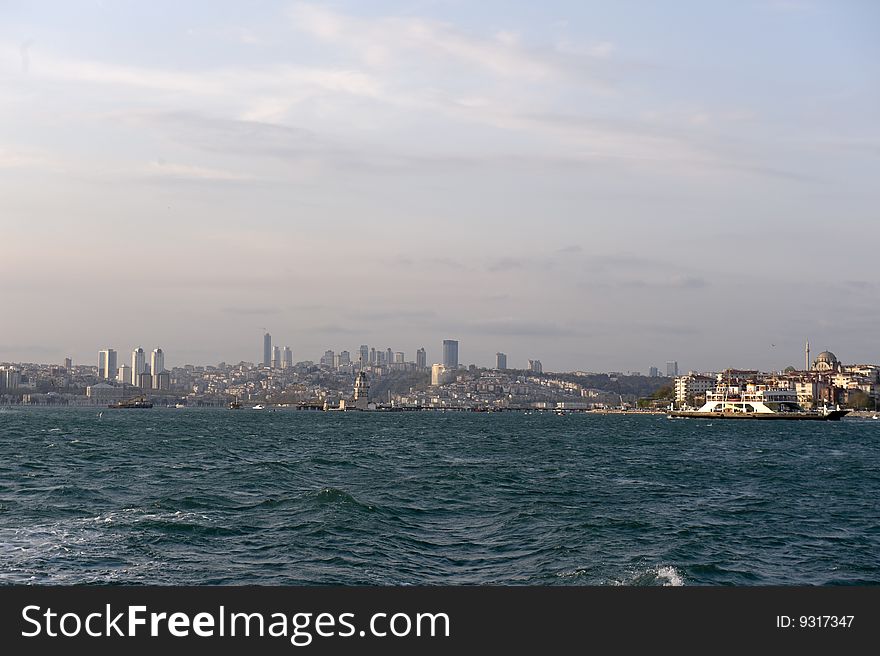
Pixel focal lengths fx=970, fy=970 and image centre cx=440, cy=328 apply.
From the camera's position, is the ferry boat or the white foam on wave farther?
the ferry boat

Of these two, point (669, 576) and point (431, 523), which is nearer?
point (669, 576)

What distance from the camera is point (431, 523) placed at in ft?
79.8

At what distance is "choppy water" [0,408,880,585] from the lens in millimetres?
17969

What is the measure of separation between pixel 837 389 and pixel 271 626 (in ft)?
663

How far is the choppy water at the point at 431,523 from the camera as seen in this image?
18.0 metres

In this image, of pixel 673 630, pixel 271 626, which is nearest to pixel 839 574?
pixel 673 630

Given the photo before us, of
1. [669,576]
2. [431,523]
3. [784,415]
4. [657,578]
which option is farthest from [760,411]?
[657,578]

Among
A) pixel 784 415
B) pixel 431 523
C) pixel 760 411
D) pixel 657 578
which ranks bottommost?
pixel 784 415

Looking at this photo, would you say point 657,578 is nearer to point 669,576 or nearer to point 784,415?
point 669,576

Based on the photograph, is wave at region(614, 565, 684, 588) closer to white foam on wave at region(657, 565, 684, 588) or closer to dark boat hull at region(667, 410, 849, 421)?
white foam on wave at region(657, 565, 684, 588)

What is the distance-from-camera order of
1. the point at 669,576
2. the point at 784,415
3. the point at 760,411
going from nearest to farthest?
the point at 669,576 < the point at 784,415 < the point at 760,411

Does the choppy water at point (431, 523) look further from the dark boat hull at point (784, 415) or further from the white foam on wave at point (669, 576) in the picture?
the dark boat hull at point (784, 415)

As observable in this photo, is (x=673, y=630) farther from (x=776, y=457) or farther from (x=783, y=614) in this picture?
(x=776, y=457)

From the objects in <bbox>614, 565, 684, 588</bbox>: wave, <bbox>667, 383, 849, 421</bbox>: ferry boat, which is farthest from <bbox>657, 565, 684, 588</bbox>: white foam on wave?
<bbox>667, 383, 849, 421</bbox>: ferry boat
